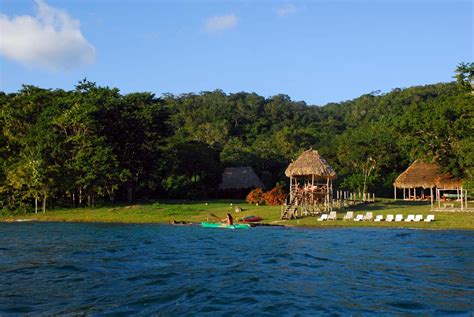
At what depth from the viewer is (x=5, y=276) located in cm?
1691

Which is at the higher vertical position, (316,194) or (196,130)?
(196,130)

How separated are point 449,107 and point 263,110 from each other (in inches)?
2785

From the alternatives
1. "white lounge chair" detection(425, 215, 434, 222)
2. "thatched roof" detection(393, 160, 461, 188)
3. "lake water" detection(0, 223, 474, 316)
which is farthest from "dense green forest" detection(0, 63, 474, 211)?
"lake water" detection(0, 223, 474, 316)

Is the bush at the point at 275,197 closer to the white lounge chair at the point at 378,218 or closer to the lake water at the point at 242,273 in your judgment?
the white lounge chair at the point at 378,218

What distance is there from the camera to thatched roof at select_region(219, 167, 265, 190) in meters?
55.0

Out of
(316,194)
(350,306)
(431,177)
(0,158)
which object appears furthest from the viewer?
(431,177)

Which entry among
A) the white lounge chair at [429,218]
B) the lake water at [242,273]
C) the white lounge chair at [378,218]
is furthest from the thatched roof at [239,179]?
the lake water at [242,273]

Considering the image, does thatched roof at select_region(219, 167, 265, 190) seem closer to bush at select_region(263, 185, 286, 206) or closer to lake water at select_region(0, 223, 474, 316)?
bush at select_region(263, 185, 286, 206)

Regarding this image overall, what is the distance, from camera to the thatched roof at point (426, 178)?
44750mm

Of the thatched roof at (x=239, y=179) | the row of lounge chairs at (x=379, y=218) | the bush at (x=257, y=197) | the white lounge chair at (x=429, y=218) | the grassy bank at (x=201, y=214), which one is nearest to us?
the white lounge chair at (x=429, y=218)

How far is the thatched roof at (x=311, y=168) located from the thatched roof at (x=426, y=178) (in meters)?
11.0

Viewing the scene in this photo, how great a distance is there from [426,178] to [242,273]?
110 feet

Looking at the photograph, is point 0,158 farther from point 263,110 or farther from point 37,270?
point 263,110

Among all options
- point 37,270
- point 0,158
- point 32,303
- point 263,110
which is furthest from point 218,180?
point 263,110
